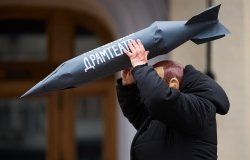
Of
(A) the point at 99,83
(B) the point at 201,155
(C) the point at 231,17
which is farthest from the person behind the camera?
(A) the point at 99,83

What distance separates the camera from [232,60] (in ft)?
15.1

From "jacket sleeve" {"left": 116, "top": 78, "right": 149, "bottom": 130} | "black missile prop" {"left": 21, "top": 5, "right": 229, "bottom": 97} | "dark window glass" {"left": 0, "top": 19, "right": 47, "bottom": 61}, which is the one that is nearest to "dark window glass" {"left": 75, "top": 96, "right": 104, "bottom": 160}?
"dark window glass" {"left": 0, "top": 19, "right": 47, "bottom": 61}

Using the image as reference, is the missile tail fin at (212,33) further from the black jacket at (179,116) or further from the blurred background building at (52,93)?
the blurred background building at (52,93)

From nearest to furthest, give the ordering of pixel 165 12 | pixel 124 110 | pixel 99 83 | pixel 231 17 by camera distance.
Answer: pixel 124 110 → pixel 231 17 → pixel 165 12 → pixel 99 83

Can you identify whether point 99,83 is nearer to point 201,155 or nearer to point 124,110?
point 124,110

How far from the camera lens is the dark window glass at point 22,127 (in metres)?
6.23

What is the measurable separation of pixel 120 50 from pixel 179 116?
1.24 ft

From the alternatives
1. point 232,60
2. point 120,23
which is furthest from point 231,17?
point 120,23

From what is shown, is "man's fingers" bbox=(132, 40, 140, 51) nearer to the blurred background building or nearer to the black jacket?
the black jacket

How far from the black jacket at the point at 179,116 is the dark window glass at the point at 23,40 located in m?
3.52

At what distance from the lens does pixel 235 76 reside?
4613 millimetres

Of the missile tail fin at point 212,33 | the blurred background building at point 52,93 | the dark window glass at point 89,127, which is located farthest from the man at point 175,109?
the dark window glass at point 89,127

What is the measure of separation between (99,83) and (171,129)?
351 centimetres

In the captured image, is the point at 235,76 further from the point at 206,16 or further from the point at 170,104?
the point at 170,104
